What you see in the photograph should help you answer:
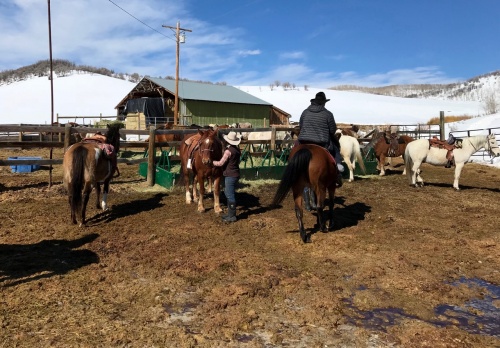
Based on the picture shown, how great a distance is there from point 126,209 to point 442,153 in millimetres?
8967

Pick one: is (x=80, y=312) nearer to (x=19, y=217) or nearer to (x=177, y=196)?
(x=19, y=217)

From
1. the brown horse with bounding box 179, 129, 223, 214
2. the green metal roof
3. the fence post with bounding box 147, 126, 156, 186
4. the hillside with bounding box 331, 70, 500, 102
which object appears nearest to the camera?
the brown horse with bounding box 179, 129, 223, 214

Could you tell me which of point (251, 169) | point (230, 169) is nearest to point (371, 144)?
point (251, 169)

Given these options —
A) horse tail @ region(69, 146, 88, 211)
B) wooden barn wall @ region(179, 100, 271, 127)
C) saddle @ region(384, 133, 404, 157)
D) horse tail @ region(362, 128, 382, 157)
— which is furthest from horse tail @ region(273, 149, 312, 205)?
wooden barn wall @ region(179, 100, 271, 127)

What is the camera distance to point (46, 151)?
1925 cm

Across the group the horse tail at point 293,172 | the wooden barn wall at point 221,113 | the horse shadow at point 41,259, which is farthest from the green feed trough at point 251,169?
the wooden barn wall at point 221,113

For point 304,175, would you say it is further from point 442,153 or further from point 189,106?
point 189,106

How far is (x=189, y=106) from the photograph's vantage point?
37125mm

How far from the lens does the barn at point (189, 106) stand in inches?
1448

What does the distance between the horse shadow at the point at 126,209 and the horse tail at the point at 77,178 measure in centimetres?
49

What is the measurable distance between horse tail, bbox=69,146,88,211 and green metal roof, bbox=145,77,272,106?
30.7m

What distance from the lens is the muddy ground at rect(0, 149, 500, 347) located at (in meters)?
3.30

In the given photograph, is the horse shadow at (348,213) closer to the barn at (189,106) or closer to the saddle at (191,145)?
the saddle at (191,145)

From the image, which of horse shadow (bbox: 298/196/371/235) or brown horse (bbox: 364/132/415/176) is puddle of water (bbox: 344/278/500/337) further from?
brown horse (bbox: 364/132/415/176)
